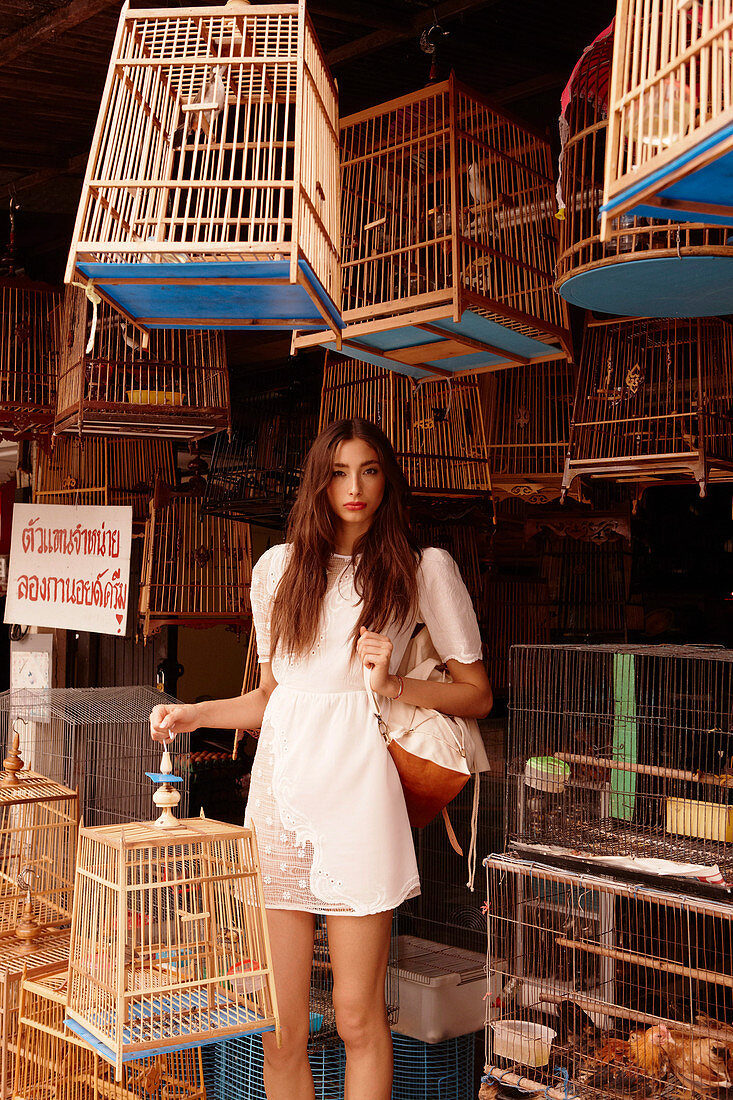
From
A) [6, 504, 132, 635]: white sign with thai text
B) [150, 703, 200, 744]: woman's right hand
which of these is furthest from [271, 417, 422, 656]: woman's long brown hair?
[6, 504, 132, 635]: white sign with thai text

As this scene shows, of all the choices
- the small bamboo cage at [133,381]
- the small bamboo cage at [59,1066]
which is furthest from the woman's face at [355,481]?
the small bamboo cage at [59,1066]

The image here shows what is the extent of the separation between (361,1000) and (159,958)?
1.55 ft

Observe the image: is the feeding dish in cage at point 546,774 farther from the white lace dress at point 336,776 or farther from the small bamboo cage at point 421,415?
the small bamboo cage at point 421,415

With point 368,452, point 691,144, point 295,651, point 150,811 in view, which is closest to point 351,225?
point 368,452

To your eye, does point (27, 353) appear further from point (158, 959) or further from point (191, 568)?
point (158, 959)

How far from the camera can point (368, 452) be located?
269cm

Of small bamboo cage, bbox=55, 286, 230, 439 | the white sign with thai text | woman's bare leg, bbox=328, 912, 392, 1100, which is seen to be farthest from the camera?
the white sign with thai text

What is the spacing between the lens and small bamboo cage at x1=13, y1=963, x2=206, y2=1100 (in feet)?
9.36

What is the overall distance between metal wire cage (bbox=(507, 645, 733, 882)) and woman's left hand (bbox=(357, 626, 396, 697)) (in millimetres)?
806

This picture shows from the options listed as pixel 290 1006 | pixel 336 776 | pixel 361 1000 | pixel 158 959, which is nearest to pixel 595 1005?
pixel 361 1000

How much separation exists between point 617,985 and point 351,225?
245cm

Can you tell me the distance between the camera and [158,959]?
7.55 ft

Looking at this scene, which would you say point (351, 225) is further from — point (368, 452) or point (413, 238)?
point (368, 452)

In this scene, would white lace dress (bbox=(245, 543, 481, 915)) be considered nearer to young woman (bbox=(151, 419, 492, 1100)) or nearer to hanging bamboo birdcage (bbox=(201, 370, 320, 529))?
young woman (bbox=(151, 419, 492, 1100))
